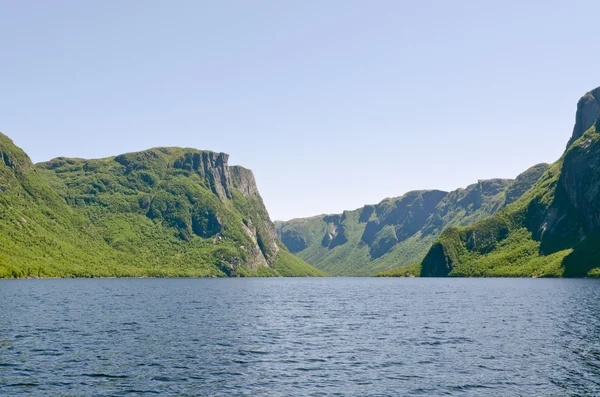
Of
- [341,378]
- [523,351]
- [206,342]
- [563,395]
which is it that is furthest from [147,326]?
[563,395]

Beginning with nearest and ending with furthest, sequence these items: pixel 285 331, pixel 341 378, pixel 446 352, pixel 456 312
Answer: pixel 341 378
pixel 446 352
pixel 285 331
pixel 456 312

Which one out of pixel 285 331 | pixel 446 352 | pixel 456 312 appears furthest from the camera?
pixel 456 312

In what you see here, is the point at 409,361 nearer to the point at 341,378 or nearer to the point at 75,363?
the point at 341,378

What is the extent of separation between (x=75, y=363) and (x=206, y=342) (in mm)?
18558

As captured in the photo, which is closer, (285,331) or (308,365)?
(308,365)

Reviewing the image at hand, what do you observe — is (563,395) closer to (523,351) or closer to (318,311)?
(523,351)

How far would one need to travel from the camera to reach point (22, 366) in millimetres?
→ 48469

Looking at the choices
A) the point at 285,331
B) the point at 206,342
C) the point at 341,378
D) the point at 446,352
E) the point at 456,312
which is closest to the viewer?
the point at 341,378

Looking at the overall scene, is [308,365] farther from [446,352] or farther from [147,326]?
[147,326]

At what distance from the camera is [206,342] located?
65812mm

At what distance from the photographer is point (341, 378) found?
45.9 metres

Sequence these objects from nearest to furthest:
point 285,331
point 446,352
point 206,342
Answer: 1. point 446,352
2. point 206,342
3. point 285,331

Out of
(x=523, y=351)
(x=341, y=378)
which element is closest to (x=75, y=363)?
(x=341, y=378)

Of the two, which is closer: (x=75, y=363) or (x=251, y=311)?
(x=75, y=363)
